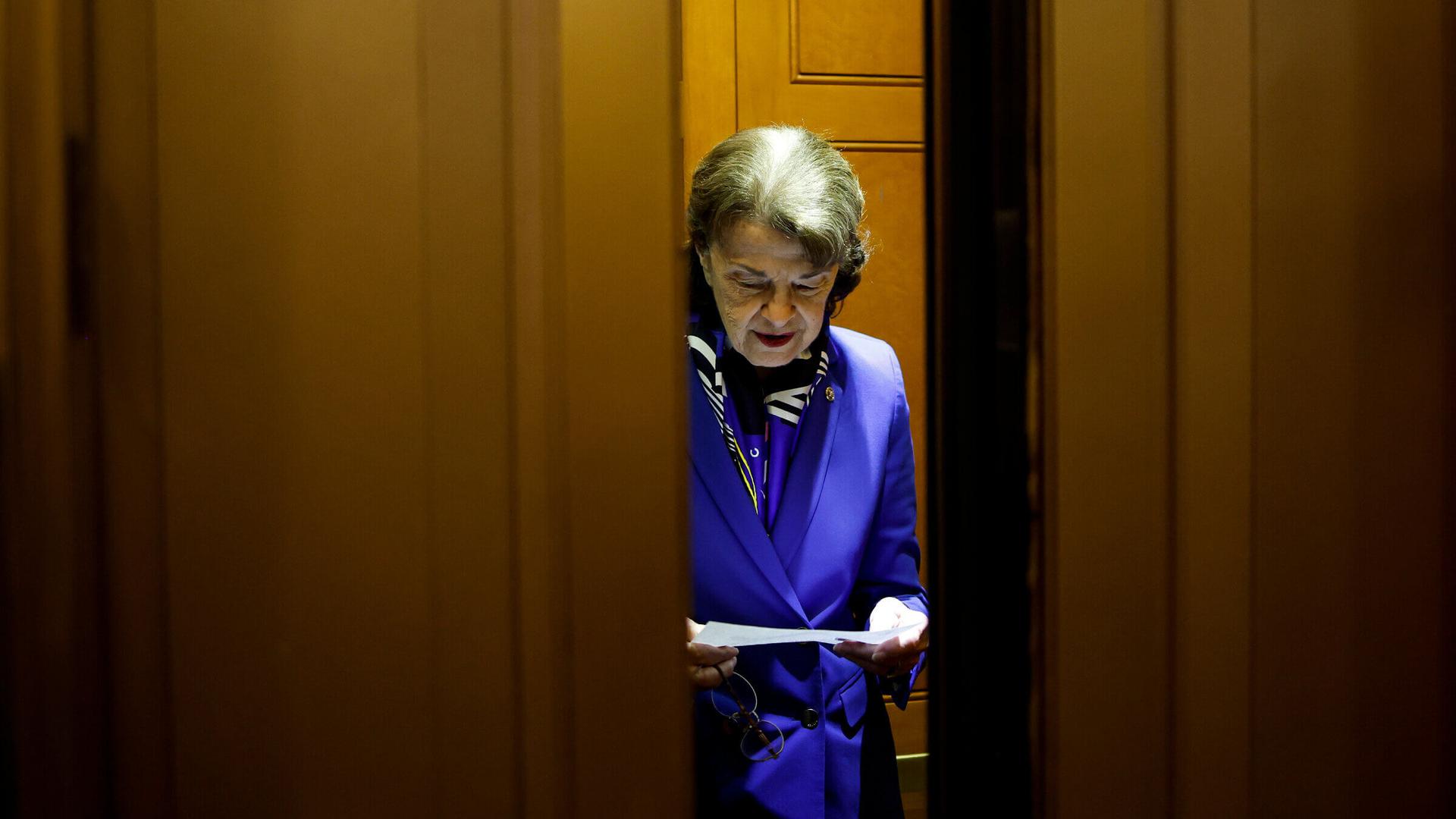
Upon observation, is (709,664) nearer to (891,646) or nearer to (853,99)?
(891,646)

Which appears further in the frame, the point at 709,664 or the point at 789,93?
the point at 789,93

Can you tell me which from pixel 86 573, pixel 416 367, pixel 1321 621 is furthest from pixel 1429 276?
pixel 86 573

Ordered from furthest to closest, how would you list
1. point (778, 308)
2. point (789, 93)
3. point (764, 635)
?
1. point (789, 93)
2. point (778, 308)
3. point (764, 635)

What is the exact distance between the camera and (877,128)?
234 cm

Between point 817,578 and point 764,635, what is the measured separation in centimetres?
22

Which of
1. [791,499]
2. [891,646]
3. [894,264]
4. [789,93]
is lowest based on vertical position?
[891,646]

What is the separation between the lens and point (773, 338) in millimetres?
1341

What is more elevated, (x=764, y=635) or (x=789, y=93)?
(x=789, y=93)

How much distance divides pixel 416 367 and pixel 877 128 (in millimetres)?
1811

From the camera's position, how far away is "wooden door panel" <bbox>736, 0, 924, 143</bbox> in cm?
224

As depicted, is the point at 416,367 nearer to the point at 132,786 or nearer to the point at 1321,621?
the point at 132,786

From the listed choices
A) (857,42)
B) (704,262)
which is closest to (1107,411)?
(704,262)

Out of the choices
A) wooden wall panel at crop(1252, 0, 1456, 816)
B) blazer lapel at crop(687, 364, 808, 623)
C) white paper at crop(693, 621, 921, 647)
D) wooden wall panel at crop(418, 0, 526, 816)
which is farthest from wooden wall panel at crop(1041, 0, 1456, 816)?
wooden wall panel at crop(418, 0, 526, 816)

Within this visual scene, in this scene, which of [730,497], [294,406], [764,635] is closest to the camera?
[294,406]
